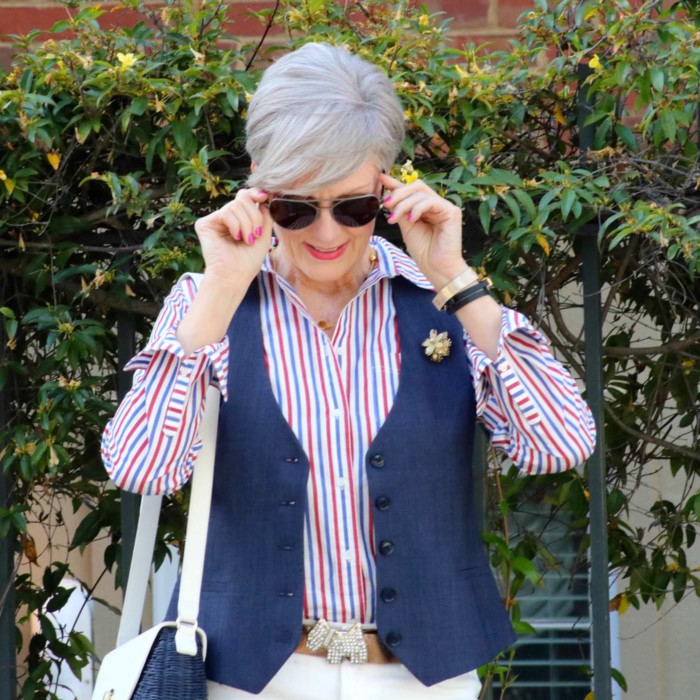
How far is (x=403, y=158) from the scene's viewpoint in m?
2.82

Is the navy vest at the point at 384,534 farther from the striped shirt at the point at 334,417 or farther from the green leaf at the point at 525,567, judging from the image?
the green leaf at the point at 525,567

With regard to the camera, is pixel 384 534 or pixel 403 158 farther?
pixel 403 158

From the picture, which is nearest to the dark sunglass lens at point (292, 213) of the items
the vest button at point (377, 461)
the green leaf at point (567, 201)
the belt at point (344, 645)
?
the vest button at point (377, 461)

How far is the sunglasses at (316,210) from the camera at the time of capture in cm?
196

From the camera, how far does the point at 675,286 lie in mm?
2963

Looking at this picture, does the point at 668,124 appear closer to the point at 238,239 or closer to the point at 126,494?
the point at 238,239

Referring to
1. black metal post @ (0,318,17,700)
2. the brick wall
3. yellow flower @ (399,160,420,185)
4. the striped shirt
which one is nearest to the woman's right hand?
the striped shirt

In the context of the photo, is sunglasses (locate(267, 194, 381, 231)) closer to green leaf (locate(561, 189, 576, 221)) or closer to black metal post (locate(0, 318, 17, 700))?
green leaf (locate(561, 189, 576, 221))

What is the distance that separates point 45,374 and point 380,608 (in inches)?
51.6

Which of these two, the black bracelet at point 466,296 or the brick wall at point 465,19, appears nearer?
the black bracelet at point 466,296

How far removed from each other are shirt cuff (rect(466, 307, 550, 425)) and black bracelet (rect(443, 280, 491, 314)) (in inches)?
1.8

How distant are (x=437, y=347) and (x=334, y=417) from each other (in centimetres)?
20

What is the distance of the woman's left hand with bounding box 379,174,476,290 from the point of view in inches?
78.6

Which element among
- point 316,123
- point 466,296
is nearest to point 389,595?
point 466,296
